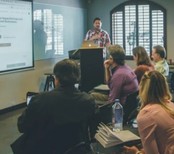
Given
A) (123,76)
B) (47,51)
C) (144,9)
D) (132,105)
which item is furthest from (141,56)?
(144,9)

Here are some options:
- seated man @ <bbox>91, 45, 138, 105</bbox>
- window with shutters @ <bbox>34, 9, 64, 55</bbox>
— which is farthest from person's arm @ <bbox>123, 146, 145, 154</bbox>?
window with shutters @ <bbox>34, 9, 64, 55</bbox>

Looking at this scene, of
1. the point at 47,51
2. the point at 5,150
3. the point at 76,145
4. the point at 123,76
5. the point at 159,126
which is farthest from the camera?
the point at 47,51

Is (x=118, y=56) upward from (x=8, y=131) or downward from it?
upward

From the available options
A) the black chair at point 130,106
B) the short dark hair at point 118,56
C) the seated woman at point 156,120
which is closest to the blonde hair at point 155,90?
the seated woman at point 156,120

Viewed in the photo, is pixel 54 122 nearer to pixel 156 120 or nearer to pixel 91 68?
pixel 156 120

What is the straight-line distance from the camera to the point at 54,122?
211 centimetres

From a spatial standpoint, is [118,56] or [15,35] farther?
[15,35]

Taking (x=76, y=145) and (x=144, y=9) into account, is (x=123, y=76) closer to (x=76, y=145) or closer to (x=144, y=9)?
(x=76, y=145)

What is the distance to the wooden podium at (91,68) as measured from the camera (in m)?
5.34

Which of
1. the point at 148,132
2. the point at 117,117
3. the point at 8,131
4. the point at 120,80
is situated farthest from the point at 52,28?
the point at 148,132

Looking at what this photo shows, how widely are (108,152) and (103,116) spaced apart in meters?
0.64

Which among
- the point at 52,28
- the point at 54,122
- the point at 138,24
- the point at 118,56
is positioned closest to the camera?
the point at 54,122

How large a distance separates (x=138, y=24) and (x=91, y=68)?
3.31 m

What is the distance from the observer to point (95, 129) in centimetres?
268
